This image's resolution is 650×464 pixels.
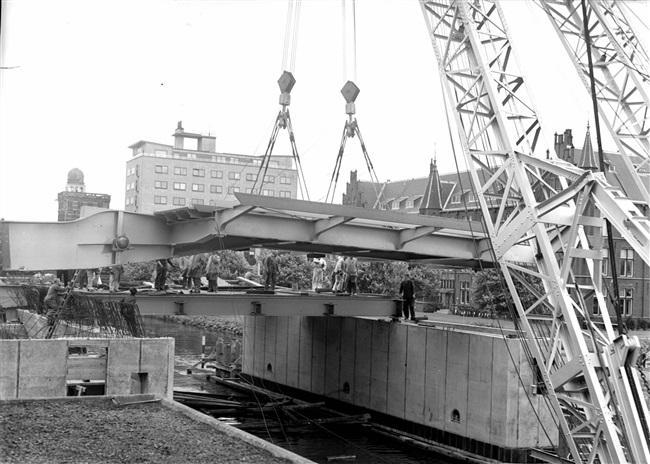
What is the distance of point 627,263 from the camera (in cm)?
6956

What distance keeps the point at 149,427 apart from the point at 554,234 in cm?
1394

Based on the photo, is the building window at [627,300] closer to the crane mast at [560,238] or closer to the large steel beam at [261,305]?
the large steel beam at [261,305]

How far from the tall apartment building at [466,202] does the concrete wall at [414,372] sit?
882cm

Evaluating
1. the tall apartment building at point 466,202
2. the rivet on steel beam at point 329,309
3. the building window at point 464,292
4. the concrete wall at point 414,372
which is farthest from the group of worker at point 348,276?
the building window at point 464,292

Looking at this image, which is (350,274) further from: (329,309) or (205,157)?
(205,157)

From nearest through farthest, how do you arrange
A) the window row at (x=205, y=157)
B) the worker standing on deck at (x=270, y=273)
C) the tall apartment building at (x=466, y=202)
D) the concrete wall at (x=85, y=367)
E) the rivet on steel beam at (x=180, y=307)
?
the concrete wall at (x=85, y=367), the rivet on steel beam at (x=180, y=307), the worker standing on deck at (x=270, y=273), the tall apartment building at (x=466, y=202), the window row at (x=205, y=157)

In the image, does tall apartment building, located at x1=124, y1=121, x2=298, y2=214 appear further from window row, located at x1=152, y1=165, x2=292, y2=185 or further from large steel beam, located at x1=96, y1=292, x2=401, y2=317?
large steel beam, located at x1=96, y1=292, x2=401, y2=317

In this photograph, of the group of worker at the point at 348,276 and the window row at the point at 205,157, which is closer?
the group of worker at the point at 348,276

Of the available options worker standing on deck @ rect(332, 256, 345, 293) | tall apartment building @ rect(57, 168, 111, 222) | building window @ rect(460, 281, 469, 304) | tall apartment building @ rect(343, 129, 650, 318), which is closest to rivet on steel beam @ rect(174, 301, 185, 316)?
worker standing on deck @ rect(332, 256, 345, 293)

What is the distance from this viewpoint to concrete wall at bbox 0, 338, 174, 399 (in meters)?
19.2

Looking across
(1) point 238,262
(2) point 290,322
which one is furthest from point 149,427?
(1) point 238,262

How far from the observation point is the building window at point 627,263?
6931 centimetres

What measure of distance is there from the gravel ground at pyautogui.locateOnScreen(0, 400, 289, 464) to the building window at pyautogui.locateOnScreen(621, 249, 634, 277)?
58.6 meters

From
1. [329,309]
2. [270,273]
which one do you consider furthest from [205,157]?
[329,309]
